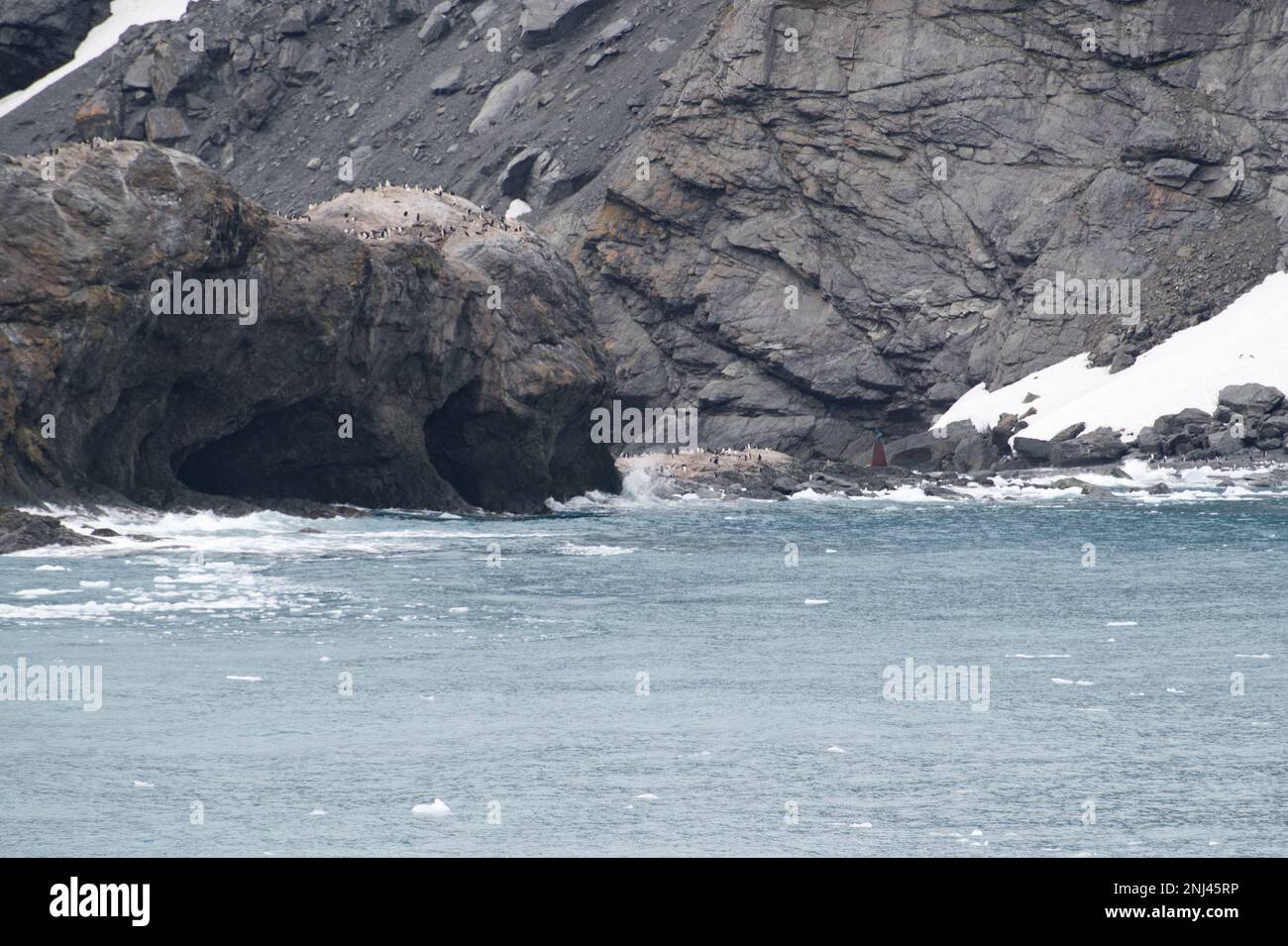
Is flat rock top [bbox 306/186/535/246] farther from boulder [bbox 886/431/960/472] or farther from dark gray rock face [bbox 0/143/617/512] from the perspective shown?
boulder [bbox 886/431/960/472]

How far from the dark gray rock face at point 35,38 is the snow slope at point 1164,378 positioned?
7265 centimetres

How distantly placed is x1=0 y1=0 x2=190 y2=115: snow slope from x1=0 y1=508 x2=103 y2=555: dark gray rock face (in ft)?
274

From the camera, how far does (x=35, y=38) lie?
128 meters

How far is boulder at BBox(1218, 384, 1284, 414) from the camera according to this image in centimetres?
7812

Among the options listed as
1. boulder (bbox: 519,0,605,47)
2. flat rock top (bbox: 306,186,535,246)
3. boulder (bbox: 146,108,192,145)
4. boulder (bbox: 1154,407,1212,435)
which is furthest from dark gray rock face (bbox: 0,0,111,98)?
boulder (bbox: 1154,407,1212,435)

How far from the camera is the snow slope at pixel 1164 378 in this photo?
80.9 meters

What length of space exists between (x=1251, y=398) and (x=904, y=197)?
2421cm

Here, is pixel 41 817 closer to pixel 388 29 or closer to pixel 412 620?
pixel 412 620

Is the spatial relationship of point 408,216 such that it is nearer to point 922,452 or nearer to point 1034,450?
point 922,452

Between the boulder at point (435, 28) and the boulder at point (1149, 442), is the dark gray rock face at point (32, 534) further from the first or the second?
the boulder at point (435, 28)

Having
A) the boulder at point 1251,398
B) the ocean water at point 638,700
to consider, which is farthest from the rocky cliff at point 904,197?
the ocean water at point 638,700

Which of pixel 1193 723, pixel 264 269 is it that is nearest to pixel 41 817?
pixel 1193 723

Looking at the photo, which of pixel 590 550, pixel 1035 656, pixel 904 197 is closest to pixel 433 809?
pixel 1035 656
